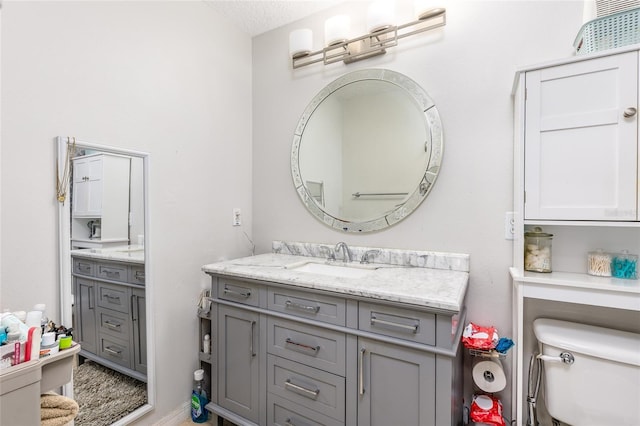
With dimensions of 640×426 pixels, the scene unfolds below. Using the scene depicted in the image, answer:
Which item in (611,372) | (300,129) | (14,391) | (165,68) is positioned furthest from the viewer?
(300,129)

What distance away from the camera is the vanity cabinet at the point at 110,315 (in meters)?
1.38

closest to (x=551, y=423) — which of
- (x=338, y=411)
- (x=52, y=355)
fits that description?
(x=338, y=411)

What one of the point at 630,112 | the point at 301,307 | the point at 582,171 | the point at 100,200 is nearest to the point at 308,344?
the point at 301,307

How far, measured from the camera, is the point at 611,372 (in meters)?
1.10

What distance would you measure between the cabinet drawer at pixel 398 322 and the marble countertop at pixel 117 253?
47.6 inches

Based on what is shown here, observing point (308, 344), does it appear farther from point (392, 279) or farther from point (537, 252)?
point (537, 252)

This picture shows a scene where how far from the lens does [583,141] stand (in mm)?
1174

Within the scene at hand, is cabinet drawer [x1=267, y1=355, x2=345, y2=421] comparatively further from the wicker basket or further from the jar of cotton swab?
the wicker basket

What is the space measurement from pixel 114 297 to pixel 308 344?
A: 1022mm

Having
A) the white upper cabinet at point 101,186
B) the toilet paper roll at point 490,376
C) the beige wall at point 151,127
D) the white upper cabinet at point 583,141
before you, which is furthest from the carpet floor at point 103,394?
the white upper cabinet at point 583,141

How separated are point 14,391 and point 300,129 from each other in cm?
182

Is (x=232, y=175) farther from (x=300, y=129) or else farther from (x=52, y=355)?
(x=52, y=355)

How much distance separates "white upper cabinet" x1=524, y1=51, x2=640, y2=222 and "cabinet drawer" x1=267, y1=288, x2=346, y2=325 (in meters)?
0.91

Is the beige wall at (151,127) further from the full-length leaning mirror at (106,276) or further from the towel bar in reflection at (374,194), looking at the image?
the towel bar in reflection at (374,194)
